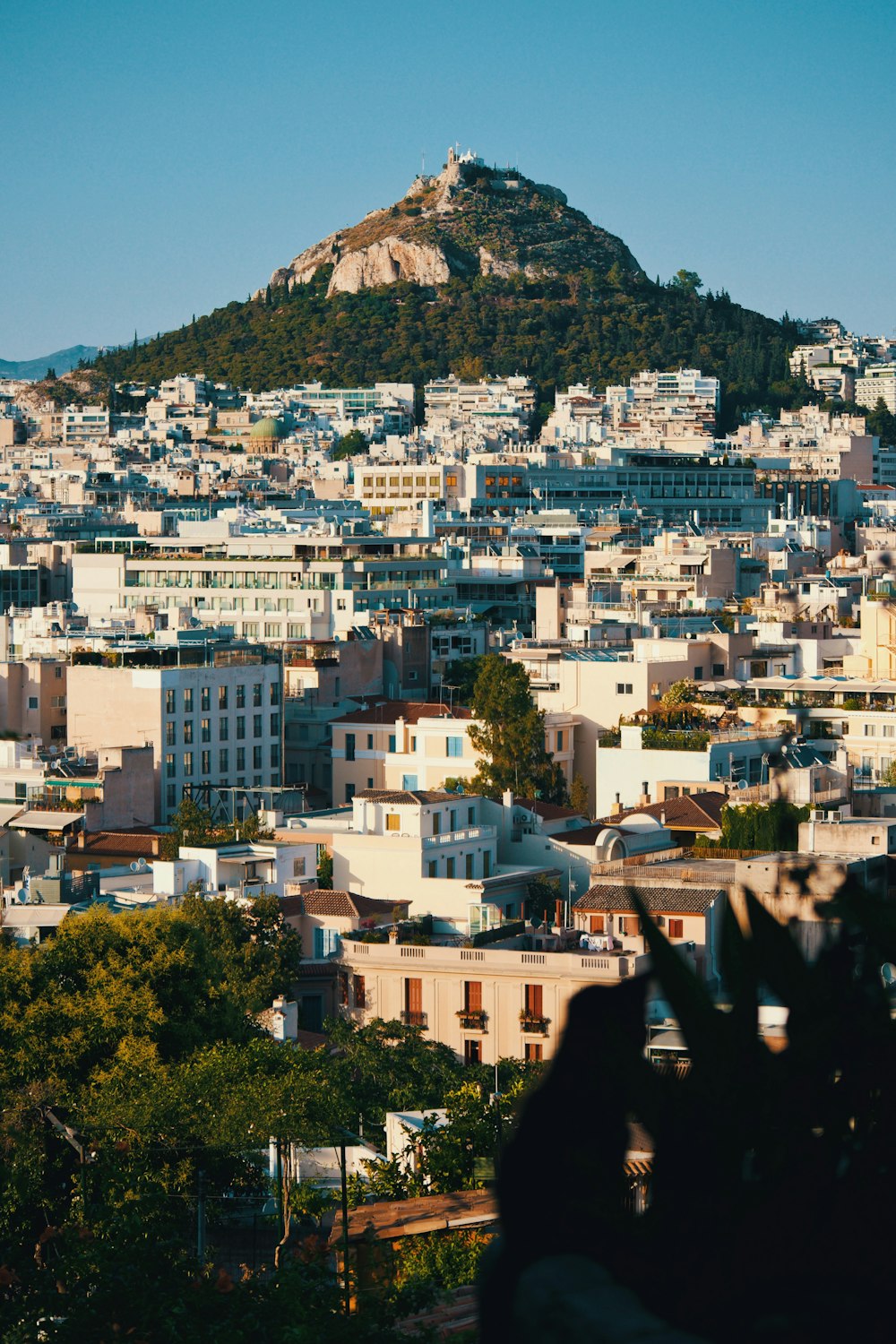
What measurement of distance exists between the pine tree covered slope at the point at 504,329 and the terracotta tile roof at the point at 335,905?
11222cm

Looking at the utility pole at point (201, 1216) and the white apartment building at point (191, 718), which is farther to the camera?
the white apartment building at point (191, 718)

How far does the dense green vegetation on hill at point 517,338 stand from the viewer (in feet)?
458

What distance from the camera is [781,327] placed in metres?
156

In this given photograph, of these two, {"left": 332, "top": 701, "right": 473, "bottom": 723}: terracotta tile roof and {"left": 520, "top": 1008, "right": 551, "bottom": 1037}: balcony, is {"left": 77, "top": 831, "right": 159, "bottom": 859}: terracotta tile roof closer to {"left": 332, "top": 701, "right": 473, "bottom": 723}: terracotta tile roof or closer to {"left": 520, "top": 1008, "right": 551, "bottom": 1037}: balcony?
{"left": 332, "top": 701, "right": 473, "bottom": 723}: terracotta tile roof

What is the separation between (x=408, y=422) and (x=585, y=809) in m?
95.5

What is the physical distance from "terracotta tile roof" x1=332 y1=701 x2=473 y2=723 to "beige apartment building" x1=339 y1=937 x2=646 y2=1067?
19545 millimetres

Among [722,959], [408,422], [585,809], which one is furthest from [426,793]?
[408,422]

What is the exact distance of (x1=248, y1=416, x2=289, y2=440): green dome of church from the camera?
123312 mm

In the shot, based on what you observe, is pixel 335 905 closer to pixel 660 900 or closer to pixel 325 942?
pixel 325 942

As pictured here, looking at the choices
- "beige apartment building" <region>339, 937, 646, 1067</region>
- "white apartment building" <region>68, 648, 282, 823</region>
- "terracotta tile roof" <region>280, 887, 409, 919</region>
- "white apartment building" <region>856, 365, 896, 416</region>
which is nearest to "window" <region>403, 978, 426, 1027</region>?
"beige apartment building" <region>339, 937, 646, 1067</region>

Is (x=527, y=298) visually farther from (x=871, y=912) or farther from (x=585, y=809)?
(x=871, y=912)

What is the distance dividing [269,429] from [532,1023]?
10554 cm

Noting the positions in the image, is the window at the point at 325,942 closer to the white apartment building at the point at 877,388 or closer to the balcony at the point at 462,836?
the balcony at the point at 462,836

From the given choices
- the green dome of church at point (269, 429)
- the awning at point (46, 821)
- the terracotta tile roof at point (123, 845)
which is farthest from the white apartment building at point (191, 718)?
the green dome of church at point (269, 429)
